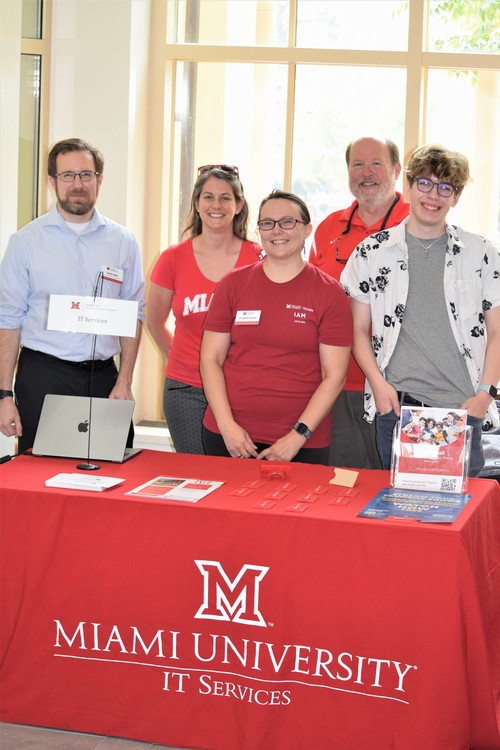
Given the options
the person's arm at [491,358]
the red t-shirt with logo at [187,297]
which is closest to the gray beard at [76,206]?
the red t-shirt with logo at [187,297]

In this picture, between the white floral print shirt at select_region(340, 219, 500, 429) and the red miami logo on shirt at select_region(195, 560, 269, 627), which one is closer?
the red miami logo on shirt at select_region(195, 560, 269, 627)

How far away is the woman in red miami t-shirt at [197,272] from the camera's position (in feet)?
10.3

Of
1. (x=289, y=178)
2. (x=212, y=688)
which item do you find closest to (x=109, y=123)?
(x=289, y=178)

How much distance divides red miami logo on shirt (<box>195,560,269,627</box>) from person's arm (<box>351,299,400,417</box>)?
0.78m

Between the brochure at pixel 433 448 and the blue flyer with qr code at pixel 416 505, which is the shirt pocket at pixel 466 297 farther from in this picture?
the blue flyer with qr code at pixel 416 505

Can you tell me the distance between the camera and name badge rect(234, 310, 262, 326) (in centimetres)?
262

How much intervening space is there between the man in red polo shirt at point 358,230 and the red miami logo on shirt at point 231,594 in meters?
1.31

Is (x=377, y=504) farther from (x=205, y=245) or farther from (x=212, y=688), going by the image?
(x=205, y=245)

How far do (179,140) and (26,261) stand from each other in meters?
3.16

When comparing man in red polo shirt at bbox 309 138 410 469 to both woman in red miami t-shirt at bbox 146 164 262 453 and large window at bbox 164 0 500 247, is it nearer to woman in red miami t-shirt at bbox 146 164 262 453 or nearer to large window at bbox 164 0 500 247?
woman in red miami t-shirt at bbox 146 164 262 453

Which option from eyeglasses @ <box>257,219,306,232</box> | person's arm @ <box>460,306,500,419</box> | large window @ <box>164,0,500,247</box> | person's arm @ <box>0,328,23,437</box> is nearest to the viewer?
person's arm @ <box>460,306,500,419</box>

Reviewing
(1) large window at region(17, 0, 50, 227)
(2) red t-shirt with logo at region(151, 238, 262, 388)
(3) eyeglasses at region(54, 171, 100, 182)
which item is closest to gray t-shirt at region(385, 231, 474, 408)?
(2) red t-shirt with logo at region(151, 238, 262, 388)

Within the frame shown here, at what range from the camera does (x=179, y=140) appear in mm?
5777

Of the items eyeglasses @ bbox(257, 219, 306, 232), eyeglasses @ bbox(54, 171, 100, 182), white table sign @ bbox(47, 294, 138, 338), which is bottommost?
white table sign @ bbox(47, 294, 138, 338)
